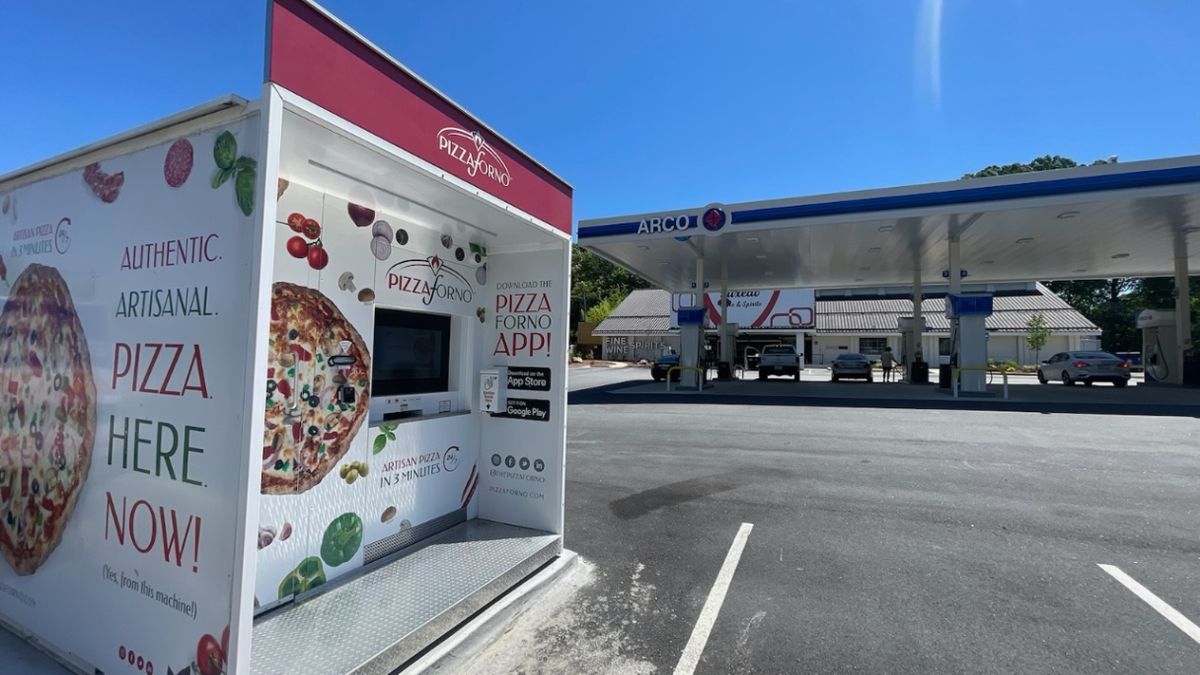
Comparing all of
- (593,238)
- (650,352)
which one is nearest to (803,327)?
(650,352)

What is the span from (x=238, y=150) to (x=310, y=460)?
1.98 m

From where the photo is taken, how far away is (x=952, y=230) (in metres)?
15.9

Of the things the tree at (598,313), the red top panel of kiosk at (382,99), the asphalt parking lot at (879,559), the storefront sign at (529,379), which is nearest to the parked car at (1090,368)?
the asphalt parking lot at (879,559)

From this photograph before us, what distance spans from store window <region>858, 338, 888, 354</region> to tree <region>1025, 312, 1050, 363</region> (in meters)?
8.73

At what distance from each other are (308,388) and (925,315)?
43.9 meters

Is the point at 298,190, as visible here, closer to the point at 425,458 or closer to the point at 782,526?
the point at 425,458

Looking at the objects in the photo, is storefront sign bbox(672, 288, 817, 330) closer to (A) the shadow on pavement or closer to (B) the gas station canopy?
(B) the gas station canopy

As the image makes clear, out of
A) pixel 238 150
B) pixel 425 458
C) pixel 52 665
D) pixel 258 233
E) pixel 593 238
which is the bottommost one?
pixel 52 665

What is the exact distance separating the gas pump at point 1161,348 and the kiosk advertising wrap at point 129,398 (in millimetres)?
28936

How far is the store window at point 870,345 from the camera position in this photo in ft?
130

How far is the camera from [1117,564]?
4.12m

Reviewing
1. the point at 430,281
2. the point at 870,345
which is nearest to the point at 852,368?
the point at 870,345

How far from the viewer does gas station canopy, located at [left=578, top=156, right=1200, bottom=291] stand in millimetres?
13070

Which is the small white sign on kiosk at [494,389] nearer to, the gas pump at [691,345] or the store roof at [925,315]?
the gas pump at [691,345]
